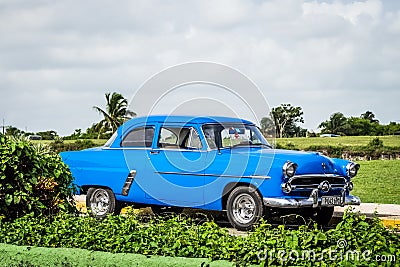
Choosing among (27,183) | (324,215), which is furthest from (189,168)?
(27,183)

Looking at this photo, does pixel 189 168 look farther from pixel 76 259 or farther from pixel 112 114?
pixel 112 114

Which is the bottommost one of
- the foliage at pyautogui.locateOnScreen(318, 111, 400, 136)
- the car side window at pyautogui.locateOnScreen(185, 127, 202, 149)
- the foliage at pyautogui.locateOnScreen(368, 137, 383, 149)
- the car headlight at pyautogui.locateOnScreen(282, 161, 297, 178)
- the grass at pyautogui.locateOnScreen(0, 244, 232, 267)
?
the grass at pyautogui.locateOnScreen(0, 244, 232, 267)

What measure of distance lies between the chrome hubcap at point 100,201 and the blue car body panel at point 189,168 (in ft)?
0.65

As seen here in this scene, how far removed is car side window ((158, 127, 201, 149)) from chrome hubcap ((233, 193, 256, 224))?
1.22 meters

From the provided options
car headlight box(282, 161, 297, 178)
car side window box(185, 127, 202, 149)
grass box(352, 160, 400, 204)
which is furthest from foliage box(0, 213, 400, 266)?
grass box(352, 160, 400, 204)

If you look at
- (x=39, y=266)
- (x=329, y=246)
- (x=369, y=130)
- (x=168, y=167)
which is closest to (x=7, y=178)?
(x=39, y=266)

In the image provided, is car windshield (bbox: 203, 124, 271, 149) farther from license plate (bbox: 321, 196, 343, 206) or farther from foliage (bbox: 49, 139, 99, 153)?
foliage (bbox: 49, 139, 99, 153)

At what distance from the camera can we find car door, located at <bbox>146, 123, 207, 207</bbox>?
38.7 feet

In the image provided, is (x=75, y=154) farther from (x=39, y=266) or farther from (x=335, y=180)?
(x=39, y=266)

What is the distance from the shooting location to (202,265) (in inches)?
247

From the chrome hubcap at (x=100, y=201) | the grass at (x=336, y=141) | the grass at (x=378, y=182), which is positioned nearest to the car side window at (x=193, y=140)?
the chrome hubcap at (x=100, y=201)

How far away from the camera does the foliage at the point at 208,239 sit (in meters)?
6.16

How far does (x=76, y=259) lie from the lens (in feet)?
22.7

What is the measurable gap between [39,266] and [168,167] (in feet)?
17.0
